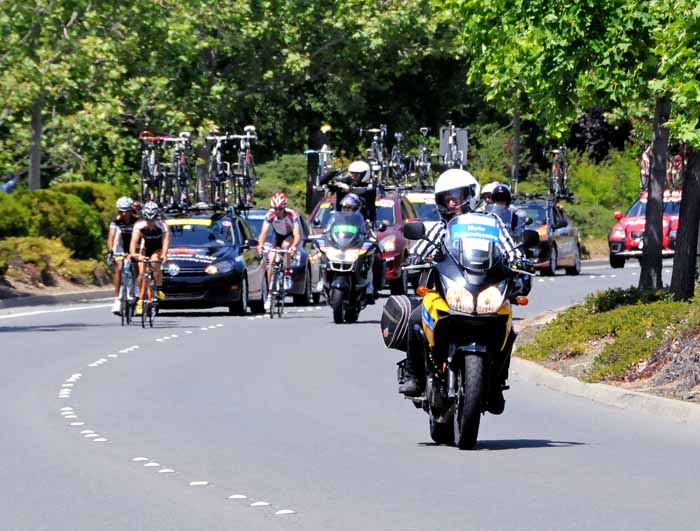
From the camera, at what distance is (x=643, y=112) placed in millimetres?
42531

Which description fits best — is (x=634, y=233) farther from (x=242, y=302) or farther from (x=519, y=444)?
(x=519, y=444)

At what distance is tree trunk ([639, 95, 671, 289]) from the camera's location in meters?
23.8

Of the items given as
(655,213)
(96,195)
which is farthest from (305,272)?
(655,213)


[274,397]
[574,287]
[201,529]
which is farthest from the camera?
[574,287]

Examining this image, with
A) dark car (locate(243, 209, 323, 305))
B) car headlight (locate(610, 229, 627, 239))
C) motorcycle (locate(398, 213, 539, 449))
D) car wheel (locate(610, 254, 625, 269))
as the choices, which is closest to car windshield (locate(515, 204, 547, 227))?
car headlight (locate(610, 229, 627, 239))

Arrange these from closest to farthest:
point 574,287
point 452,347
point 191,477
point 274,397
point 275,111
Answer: point 191,477
point 452,347
point 274,397
point 574,287
point 275,111

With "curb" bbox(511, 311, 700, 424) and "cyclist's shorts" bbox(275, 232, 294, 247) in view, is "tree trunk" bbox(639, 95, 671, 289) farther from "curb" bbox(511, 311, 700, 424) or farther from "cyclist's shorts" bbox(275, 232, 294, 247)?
"cyclist's shorts" bbox(275, 232, 294, 247)

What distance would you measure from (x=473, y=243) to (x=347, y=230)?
16.0m

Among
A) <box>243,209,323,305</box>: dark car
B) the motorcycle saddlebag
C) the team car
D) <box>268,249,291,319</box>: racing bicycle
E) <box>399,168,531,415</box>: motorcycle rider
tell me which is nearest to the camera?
<box>399,168,531,415</box>: motorcycle rider

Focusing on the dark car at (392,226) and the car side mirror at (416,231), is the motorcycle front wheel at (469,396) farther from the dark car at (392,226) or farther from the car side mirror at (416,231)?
the dark car at (392,226)

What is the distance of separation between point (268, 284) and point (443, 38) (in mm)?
26101

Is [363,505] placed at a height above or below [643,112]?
below

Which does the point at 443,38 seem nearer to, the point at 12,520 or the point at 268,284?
the point at 268,284

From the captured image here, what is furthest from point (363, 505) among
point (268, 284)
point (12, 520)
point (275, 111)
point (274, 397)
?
point (275, 111)
